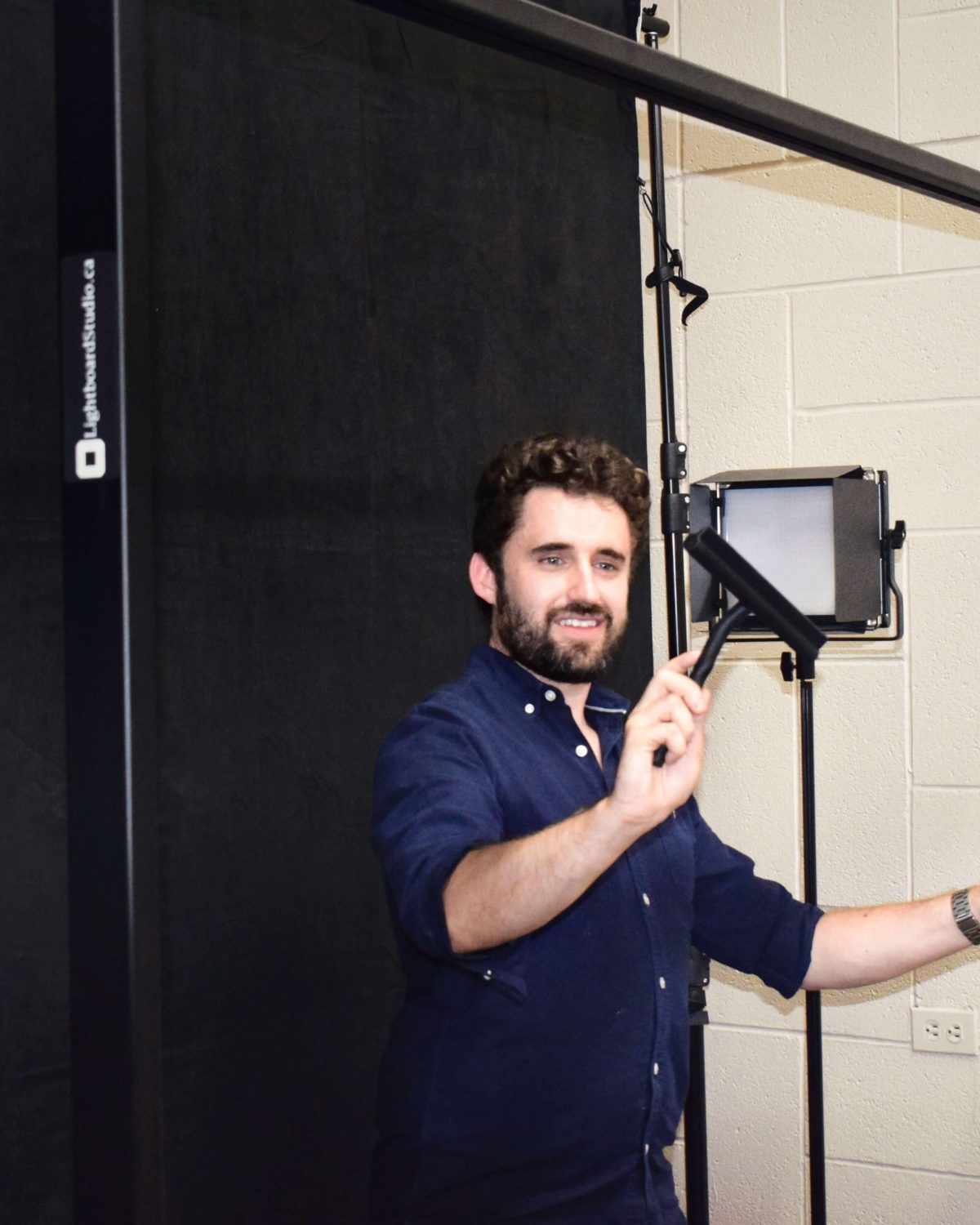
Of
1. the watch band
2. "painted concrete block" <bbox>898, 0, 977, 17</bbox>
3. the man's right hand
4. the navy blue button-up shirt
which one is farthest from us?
"painted concrete block" <bbox>898, 0, 977, 17</bbox>

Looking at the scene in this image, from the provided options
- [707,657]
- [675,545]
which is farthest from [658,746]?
[675,545]

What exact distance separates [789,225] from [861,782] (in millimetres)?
944

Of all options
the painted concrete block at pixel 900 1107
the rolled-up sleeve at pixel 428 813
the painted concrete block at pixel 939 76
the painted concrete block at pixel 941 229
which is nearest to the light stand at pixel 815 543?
the rolled-up sleeve at pixel 428 813

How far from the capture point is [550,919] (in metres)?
1.12

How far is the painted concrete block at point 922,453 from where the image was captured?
2.17 metres

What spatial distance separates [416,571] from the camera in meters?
1.70

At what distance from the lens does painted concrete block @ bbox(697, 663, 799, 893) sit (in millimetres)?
2279

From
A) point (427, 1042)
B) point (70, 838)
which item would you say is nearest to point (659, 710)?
point (70, 838)

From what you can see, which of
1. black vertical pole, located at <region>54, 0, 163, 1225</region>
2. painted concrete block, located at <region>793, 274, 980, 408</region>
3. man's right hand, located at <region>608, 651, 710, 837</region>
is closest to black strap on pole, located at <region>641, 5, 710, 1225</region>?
painted concrete block, located at <region>793, 274, 980, 408</region>

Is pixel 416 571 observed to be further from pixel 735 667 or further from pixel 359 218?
pixel 735 667

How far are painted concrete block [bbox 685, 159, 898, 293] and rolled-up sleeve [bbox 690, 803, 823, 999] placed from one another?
3.67 feet

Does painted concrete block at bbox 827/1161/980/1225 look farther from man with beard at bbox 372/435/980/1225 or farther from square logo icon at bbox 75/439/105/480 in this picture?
square logo icon at bbox 75/439/105/480

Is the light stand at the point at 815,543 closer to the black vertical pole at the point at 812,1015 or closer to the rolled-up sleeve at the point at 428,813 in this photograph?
the black vertical pole at the point at 812,1015

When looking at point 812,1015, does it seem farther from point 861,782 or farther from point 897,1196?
point 897,1196
